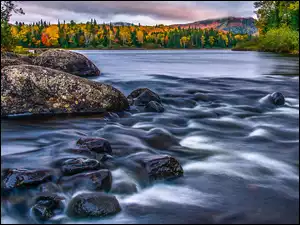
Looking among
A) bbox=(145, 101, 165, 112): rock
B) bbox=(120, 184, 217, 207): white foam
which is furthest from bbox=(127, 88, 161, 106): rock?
bbox=(120, 184, 217, 207): white foam

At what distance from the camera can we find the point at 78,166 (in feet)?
17.1

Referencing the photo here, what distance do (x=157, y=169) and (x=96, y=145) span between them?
1288mm

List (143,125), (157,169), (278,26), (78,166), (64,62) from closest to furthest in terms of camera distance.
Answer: (78,166) → (157,169) → (143,125) → (64,62) → (278,26)

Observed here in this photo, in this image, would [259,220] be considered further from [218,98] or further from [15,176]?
[218,98]

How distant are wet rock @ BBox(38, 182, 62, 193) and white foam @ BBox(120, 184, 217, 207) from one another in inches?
36.6

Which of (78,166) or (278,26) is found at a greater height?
(278,26)

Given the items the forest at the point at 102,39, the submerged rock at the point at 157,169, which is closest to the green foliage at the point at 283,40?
the submerged rock at the point at 157,169

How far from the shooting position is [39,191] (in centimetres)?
469

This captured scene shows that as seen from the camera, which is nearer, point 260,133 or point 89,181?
point 89,181

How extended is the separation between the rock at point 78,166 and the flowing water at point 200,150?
1.31 ft

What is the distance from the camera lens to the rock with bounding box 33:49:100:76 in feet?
57.4

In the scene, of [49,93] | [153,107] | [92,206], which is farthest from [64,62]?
[92,206]

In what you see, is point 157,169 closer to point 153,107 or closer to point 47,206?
point 47,206

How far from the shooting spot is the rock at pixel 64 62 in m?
17.5
